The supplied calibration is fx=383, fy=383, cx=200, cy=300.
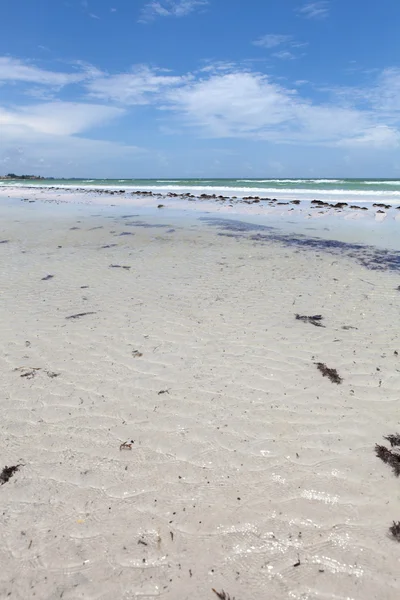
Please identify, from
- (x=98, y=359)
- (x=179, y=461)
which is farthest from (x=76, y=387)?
(x=179, y=461)

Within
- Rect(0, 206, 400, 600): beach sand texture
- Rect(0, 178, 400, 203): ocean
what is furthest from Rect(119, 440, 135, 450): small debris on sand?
Rect(0, 178, 400, 203): ocean

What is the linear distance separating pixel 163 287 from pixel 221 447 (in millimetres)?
5026

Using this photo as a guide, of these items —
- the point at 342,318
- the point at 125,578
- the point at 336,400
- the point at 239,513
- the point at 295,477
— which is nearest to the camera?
the point at 125,578

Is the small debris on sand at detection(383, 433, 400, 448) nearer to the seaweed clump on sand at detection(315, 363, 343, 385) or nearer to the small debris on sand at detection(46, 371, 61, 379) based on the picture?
the seaweed clump on sand at detection(315, 363, 343, 385)

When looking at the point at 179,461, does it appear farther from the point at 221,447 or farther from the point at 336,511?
the point at 336,511

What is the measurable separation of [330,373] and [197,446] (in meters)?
2.09

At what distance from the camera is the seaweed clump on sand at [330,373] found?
464cm

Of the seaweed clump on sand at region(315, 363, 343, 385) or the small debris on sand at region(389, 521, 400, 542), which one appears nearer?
the small debris on sand at region(389, 521, 400, 542)

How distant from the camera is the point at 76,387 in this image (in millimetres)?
4426

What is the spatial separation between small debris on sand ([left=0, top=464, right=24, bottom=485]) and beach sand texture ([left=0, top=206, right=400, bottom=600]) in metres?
0.06

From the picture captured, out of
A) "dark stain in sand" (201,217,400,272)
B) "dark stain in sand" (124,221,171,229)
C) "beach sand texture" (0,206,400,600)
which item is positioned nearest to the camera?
"beach sand texture" (0,206,400,600)

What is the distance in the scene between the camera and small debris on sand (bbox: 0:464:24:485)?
3151 mm

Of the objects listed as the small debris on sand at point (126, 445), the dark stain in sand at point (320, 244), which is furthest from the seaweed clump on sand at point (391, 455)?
the dark stain in sand at point (320, 244)

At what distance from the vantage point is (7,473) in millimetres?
3209
